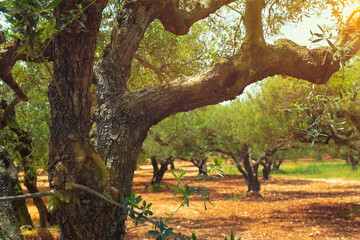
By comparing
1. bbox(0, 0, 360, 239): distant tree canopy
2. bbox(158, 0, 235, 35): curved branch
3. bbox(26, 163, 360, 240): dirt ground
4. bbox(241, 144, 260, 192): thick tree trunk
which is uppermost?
bbox(158, 0, 235, 35): curved branch

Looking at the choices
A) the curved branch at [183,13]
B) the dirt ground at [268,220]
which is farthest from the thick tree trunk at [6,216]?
the dirt ground at [268,220]

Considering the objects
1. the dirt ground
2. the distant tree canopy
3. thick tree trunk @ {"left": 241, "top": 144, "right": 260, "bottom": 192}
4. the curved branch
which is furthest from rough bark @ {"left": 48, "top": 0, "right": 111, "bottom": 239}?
thick tree trunk @ {"left": 241, "top": 144, "right": 260, "bottom": 192}

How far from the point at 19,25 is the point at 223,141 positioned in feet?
57.9

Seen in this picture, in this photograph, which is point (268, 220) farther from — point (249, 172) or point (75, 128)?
point (75, 128)

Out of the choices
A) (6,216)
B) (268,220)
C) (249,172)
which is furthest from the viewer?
(249,172)

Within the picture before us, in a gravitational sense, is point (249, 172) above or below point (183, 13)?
below

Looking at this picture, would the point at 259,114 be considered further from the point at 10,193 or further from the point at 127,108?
the point at 10,193

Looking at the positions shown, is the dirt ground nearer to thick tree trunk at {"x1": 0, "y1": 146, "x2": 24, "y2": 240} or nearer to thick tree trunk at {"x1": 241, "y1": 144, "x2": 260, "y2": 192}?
thick tree trunk at {"x1": 241, "y1": 144, "x2": 260, "y2": 192}

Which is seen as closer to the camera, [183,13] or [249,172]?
[183,13]

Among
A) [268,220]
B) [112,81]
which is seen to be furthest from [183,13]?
[268,220]

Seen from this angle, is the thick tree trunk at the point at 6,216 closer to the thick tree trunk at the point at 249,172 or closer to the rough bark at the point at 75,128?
the rough bark at the point at 75,128

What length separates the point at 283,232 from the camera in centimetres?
984

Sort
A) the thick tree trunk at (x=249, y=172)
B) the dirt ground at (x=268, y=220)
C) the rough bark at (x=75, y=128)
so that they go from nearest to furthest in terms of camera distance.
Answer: the rough bark at (x=75, y=128)
the dirt ground at (x=268, y=220)
the thick tree trunk at (x=249, y=172)

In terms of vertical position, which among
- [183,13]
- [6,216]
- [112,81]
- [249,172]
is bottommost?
[249,172]
